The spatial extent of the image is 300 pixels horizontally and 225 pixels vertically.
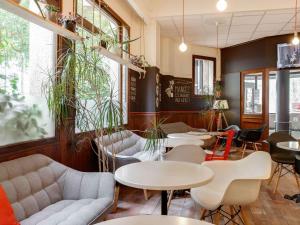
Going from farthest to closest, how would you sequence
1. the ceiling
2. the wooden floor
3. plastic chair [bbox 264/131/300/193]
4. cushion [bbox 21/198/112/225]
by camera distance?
the ceiling
plastic chair [bbox 264/131/300/193]
the wooden floor
cushion [bbox 21/198/112/225]

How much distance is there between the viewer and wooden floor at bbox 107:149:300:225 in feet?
10.6

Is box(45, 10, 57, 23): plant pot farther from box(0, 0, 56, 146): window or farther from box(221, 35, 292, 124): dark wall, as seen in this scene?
box(221, 35, 292, 124): dark wall

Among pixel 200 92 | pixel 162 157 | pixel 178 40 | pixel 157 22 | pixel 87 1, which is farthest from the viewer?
pixel 200 92

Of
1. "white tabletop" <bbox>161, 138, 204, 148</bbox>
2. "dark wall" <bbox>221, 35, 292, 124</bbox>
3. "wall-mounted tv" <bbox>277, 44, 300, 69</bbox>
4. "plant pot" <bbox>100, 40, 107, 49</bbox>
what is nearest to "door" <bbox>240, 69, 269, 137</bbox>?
"dark wall" <bbox>221, 35, 292, 124</bbox>

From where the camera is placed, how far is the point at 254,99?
26.9 feet

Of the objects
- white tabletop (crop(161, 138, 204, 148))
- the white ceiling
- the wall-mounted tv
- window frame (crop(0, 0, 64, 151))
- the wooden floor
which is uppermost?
the white ceiling

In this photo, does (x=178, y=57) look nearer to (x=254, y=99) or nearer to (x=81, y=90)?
(x=254, y=99)

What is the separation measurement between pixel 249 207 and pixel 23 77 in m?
3.19

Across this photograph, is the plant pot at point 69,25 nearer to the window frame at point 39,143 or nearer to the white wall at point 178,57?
the window frame at point 39,143

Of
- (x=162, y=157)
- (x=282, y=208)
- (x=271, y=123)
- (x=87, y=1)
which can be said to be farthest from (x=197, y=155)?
(x=271, y=123)

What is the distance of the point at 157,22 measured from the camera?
6.56 metres

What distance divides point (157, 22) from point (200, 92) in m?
3.14

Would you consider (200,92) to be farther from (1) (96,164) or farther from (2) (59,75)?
(2) (59,75)

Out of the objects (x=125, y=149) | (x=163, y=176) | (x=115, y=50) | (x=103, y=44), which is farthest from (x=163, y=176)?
(x=125, y=149)
